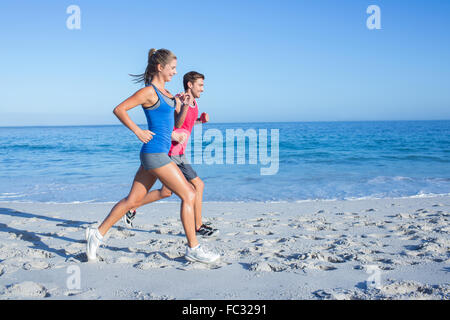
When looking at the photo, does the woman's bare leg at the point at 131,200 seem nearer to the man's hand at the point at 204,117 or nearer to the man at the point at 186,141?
the man at the point at 186,141

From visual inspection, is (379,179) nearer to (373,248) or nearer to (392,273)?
(373,248)

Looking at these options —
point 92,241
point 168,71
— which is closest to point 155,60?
point 168,71

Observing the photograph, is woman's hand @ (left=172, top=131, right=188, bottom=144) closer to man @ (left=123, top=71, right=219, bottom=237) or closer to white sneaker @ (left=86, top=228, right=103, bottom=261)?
man @ (left=123, top=71, right=219, bottom=237)

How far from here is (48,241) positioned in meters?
4.04

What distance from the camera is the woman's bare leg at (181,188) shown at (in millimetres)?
2977

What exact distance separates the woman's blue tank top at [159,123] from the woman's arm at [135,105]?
71 mm

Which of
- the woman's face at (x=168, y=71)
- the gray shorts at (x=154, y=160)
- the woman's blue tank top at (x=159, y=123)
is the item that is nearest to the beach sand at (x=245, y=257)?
the gray shorts at (x=154, y=160)

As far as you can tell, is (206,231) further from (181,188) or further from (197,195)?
(181,188)

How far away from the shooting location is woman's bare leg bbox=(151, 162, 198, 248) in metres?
2.98

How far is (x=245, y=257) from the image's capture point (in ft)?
11.0

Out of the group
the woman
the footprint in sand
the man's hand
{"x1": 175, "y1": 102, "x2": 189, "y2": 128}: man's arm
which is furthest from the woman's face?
the footprint in sand

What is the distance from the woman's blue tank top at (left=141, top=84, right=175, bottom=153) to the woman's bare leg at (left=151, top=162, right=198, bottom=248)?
177 millimetres

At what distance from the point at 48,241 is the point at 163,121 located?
7.41ft

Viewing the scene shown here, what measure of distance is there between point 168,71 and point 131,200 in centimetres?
123
